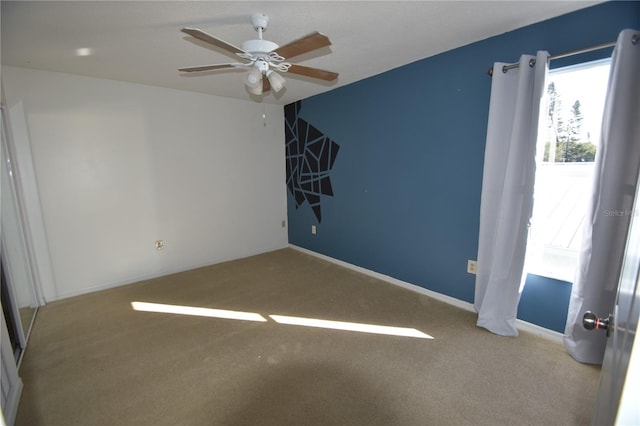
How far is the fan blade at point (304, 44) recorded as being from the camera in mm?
1426

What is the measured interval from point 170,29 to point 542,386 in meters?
3.32

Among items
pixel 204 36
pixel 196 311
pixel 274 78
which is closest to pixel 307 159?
pixel 274 78

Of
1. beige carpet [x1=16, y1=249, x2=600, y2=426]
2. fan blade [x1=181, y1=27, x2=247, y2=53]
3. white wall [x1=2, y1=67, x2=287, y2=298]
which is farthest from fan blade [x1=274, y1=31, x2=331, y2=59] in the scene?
white wall [x1=2, y1=67, x2=287, y2=298]

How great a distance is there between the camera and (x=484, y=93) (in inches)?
90.0

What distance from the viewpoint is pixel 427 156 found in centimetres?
Result: 273

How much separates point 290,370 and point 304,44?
6.51 feet

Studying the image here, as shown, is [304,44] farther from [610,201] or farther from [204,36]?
[610,201]

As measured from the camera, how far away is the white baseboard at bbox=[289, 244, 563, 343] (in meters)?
2.13

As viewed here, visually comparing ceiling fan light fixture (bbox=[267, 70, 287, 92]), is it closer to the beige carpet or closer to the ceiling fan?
the ceiling fan

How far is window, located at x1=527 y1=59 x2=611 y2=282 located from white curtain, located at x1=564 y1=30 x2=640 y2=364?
0.54 feet

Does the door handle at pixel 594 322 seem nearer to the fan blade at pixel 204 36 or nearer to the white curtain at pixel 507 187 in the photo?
the white curtain at pixel 507 187

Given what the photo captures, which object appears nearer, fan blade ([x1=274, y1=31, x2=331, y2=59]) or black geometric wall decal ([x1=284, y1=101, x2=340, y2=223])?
fan blade ([x1=274, y1=31, x2=331, y2=59])

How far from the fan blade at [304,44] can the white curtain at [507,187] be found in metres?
1.44

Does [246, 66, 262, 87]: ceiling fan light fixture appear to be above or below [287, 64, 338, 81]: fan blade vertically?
below
